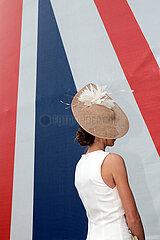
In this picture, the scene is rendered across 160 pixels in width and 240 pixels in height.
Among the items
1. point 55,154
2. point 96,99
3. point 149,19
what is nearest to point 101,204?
point 96,99

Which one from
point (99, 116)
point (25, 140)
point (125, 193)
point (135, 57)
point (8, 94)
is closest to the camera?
point (125, 193)

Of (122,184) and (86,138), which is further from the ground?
(86,138)

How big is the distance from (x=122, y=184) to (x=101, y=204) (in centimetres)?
11

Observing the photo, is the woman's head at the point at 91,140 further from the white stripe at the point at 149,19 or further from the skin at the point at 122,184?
the white stripe at the point at 149,19

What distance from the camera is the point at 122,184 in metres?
1.00

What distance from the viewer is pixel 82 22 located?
2242 mm

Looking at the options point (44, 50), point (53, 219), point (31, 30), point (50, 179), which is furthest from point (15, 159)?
point (31, 30)

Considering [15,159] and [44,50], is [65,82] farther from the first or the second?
[15,159]

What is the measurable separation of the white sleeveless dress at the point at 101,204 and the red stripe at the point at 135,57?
0.84m

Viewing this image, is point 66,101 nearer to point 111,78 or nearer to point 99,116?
point 111,78

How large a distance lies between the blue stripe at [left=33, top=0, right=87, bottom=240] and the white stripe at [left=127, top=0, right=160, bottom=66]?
57cm

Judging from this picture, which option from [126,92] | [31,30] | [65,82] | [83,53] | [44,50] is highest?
[31,30]

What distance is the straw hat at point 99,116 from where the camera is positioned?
44.4 inches

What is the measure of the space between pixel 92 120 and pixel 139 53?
3.32 feet
